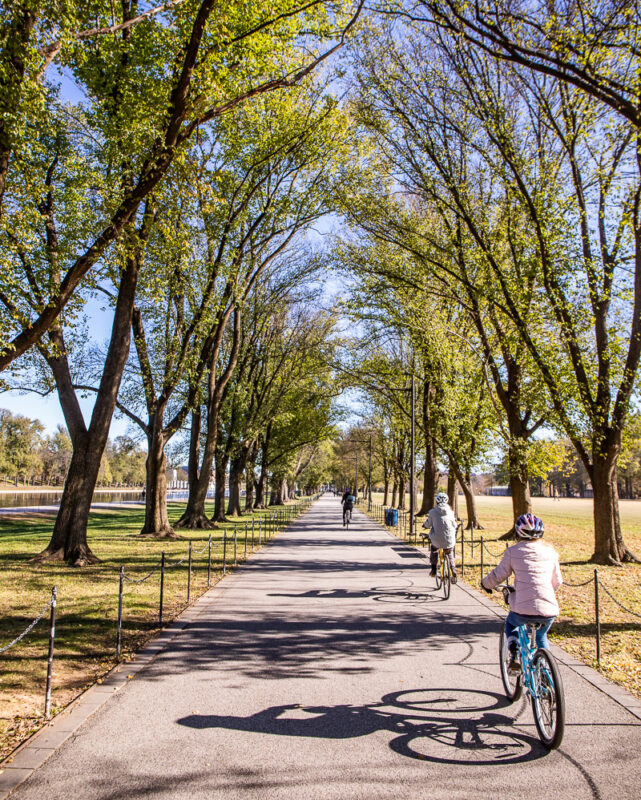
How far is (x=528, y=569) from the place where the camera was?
17.0 feet

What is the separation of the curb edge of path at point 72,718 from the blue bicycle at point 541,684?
3.51m

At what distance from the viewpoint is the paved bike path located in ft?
13.2

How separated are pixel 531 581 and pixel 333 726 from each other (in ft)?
6.36

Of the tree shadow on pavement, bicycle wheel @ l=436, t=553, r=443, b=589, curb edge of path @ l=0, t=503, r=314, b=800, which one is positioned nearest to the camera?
curb edge of path @ l=0, t=503, r=314, b=800

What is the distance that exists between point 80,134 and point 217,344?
882 centimetres

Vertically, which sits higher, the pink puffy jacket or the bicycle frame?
the pink puffy jacket

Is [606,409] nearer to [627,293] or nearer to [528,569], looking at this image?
[627,293]

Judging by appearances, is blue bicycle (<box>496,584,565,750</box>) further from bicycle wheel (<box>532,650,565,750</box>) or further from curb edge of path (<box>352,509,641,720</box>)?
curb edge of path (<box>352,509,641,720</box>)

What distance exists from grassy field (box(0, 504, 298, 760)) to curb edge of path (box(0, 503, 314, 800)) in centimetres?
13

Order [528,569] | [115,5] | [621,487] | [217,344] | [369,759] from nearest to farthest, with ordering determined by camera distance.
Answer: [369,759]
[528,569]
[115,5]
[217,344]
[621,487]

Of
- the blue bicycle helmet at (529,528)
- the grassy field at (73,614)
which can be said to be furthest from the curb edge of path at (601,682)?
the grassy field at (73,614)

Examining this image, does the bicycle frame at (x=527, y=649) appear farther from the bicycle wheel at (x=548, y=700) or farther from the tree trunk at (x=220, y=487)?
the tree trunk at (x=220, y=487)

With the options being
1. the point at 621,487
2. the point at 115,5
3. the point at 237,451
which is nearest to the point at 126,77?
the point at 115,5

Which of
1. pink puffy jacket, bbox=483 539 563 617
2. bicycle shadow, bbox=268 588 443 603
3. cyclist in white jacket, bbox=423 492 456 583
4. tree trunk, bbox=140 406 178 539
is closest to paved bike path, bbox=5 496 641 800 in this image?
pink puffy jacket, bbox=483 539 563 617
